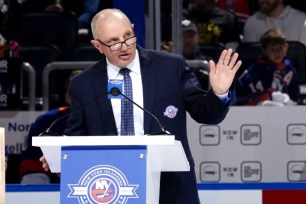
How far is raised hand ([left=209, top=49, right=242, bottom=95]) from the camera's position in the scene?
15.3 ft

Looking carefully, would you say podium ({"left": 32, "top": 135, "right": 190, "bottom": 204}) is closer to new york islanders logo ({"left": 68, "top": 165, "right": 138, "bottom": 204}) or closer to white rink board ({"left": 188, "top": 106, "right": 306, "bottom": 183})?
new york islanders logo ({"left": 68, "top": 165, "right": 138, "bottom": 204})

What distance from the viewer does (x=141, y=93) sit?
195 inches

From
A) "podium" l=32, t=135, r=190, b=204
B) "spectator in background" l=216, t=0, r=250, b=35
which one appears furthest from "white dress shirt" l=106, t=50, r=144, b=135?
"spectator in background" l=216, t=0, r=250, b=35

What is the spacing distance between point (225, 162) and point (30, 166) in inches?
51.3

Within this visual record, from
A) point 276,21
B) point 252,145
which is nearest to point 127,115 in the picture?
point 252,145

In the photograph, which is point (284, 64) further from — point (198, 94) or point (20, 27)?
point (198, 94)

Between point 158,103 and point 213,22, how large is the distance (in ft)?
16.0

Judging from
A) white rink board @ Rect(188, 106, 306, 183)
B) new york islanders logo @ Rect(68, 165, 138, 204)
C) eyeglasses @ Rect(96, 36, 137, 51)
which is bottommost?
new york islanders logo @ Rect(68, 165, 138, 204)

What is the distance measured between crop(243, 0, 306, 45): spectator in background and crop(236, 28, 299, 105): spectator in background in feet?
2.14

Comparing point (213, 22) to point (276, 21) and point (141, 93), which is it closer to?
point (276, 21)

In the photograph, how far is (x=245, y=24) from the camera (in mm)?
9633

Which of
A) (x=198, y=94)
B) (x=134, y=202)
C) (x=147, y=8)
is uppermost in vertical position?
(x=147, y=8)

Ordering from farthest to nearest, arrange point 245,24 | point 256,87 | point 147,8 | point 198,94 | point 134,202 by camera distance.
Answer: point 245,24, point 256,87, point 147,8, point 198,94, point 134,202

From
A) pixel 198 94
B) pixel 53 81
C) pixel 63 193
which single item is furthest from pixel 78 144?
pixel 53 81
